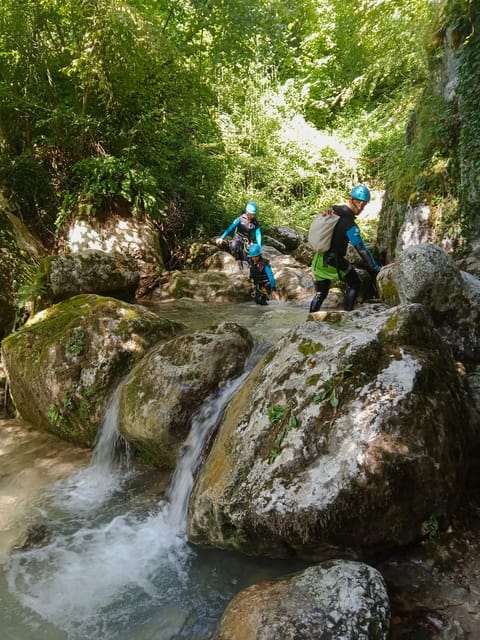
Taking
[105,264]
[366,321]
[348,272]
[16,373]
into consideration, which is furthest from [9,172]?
[366,321]

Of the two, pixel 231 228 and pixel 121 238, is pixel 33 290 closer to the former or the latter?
pixel 121 238

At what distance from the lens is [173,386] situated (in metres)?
4.57

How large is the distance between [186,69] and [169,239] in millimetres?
4582

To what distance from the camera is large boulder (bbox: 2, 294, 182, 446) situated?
5.34 meters

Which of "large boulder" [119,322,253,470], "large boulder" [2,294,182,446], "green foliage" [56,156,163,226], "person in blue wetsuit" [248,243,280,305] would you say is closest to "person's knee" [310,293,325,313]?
"large boulder" [119,322,253,470]

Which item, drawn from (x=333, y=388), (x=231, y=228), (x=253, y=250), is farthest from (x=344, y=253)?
(x=231, y=228)

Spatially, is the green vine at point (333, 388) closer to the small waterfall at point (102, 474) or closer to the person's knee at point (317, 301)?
the small waterfall at point (102, 474)

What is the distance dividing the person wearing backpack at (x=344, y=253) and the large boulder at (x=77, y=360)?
2298 mm

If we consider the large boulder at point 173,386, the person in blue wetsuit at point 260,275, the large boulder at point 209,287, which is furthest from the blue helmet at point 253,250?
the large boulder at point 173,386

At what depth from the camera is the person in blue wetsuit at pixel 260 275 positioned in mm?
9241

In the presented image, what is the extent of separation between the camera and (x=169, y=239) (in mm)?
12781

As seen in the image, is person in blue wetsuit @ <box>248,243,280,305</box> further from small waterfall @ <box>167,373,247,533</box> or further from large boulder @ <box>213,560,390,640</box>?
Answer: large boulder @ <box>213,560,390,640</box>

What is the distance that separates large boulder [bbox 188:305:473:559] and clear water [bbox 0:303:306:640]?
0.94 ft

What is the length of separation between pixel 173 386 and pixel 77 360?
5.66 feet
